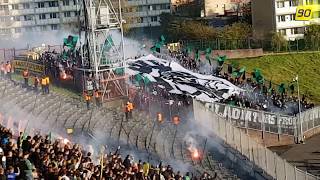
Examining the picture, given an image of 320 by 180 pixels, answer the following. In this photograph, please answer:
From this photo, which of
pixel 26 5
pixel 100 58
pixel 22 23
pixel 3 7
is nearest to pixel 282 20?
pixel 22 23

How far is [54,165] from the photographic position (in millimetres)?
18047

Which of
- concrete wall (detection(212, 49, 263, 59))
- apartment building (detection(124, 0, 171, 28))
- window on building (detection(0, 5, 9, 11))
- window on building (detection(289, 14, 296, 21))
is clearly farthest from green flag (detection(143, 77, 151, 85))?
window on building (detection(0, 5, 9, 11))

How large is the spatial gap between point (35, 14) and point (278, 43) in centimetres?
4221

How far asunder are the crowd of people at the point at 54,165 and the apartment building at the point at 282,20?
59.0m

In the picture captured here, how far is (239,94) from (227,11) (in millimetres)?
49966

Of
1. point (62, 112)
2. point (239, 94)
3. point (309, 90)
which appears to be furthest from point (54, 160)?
point (309, 90)

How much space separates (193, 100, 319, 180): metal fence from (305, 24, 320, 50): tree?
39200 millimetres

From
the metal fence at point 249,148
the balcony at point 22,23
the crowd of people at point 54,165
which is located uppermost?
the balcony at point 22,23

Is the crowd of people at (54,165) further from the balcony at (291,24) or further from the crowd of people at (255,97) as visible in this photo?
the balcony at (291,24)

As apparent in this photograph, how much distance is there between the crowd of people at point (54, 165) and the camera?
17312 millimetres

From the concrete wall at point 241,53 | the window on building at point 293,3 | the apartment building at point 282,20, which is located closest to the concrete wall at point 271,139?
the concrete wall at point 241,53

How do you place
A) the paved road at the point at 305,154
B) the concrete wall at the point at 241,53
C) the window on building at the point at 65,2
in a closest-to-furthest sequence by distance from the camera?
the paved road at the point at 305,154
the concrete wall at the point at 241,53
the window on building at the point at 65,2

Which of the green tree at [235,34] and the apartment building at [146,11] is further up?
the apartment building at [146,11]

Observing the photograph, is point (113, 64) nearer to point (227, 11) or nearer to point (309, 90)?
point (309, 90)
